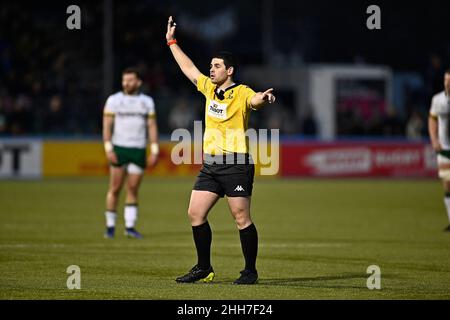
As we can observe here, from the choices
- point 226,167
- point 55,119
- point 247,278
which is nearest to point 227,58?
point 226,167

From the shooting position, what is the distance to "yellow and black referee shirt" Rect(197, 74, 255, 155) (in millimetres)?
11094

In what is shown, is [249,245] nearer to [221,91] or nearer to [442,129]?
[221,91]

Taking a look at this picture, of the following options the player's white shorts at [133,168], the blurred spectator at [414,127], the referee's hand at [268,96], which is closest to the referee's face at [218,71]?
the referee's hand at [268,96]

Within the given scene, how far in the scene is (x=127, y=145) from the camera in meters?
16.7

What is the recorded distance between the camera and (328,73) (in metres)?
41.2

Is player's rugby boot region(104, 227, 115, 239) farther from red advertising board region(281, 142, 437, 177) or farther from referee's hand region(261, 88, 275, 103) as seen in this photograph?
red advertising board region(281, 142, 437, 177)

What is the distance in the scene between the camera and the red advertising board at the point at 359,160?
109ft

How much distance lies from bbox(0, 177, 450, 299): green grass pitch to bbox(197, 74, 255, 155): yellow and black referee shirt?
1.40 m

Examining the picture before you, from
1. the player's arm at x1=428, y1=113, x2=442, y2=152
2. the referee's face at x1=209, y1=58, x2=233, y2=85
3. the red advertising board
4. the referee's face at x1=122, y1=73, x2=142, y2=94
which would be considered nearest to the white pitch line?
the referee's face at x1=122, y1=73, x2=142, y2=94

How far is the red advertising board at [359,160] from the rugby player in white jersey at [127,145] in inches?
651

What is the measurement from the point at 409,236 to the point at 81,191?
11.8m

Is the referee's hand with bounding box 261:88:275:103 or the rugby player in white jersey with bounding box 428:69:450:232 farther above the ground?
the referee's hand with bounding box 261:88:275:103
